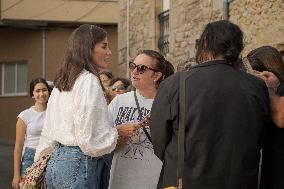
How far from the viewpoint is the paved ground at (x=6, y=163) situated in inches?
474

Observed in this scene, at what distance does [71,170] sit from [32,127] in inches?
109

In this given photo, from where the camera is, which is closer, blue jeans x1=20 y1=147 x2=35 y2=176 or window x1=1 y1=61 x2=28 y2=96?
blue jeans x1=20 y1=147 x2=35 y2=176

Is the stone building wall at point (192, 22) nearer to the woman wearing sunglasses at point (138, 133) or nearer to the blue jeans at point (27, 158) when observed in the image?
the blue jeans at point (27, 158)

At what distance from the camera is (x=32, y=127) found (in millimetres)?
6305

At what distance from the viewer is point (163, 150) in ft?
11.0

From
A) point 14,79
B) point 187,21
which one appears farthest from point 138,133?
point 14,79

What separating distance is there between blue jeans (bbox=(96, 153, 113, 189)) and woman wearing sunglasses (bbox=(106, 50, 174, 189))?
12cm

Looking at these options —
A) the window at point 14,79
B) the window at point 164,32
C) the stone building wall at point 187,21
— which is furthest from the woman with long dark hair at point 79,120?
the window at point 14,79

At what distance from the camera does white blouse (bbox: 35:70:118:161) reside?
3588 mm

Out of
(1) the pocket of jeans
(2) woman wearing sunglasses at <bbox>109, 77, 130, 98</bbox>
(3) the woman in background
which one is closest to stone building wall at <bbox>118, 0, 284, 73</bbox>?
(2) woman wearing sunglasses at <bbox>109, 77, 130, 98</bbox>

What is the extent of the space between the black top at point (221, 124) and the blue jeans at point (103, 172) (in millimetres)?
740

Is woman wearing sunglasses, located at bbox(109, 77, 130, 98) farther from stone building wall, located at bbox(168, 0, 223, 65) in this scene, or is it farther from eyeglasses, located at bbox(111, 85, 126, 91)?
stone building wall, located at bbox(168, 0, 223, 65)

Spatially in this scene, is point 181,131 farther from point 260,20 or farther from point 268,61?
point 260,20

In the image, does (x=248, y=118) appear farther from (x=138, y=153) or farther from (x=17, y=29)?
(x=17, y=29)
